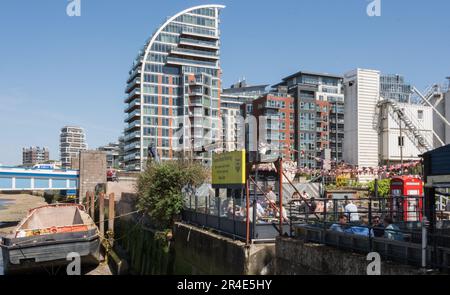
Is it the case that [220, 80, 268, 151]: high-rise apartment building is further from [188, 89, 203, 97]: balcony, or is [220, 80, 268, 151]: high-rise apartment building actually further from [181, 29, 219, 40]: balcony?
[181, 29, 219, 40]: balcony

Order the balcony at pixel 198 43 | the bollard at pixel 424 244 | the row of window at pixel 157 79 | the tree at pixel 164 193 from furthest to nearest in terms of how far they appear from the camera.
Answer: the balcony at pixel 198 43 → the row of window at pixel 157 79 → the tree at pixel 164 193 → the bollard at pixel 424 244

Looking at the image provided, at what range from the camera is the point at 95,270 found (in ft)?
73.2

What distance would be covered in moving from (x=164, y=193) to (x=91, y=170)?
2168 cm

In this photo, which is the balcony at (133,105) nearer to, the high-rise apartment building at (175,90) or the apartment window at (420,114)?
the high-rise apartment building at (175,90)

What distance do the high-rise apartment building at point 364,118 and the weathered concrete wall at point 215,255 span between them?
41487mm

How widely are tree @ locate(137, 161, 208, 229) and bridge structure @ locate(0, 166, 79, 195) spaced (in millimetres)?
22287

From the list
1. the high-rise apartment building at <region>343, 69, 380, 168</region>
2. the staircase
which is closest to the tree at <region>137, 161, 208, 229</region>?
the staircase

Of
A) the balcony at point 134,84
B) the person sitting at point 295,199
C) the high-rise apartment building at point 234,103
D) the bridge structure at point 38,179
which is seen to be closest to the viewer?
the person sitting at point 295,199

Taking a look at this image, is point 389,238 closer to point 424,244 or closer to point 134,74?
point 424,244

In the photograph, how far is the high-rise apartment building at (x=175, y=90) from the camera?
98.7m

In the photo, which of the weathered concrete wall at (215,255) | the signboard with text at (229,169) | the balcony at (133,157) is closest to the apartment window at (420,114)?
the weathered concrete wall at (215,255)
